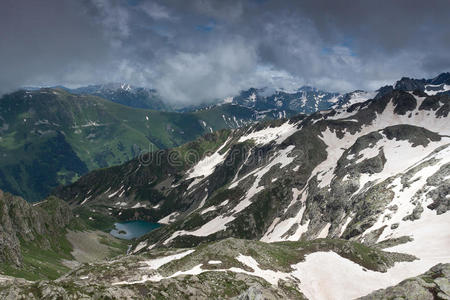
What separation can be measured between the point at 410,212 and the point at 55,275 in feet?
401

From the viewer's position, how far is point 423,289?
28453mm

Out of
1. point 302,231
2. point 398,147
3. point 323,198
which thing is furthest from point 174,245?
point 398,147

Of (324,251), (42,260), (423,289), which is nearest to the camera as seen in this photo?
(423,289)

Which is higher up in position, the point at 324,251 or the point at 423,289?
the point at 324,251

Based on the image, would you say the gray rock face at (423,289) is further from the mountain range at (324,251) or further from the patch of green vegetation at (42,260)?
the patch of green vegetation at (42,260)

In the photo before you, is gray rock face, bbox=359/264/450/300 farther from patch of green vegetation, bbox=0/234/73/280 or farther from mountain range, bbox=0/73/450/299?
patch of green vegetation, bbox=0/234/73/280

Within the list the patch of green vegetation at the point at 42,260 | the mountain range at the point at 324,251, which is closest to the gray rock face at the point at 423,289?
the mountain range at the point at 324,251

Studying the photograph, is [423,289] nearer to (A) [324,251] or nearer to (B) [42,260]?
(A) [324,251]

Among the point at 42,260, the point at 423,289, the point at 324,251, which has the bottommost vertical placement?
the point at 423,289

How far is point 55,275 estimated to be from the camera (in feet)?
374

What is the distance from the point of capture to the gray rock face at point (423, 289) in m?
27.8

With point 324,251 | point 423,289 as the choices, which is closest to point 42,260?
point 324,251

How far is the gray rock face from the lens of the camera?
2778cm

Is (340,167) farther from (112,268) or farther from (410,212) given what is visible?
(112,268)
